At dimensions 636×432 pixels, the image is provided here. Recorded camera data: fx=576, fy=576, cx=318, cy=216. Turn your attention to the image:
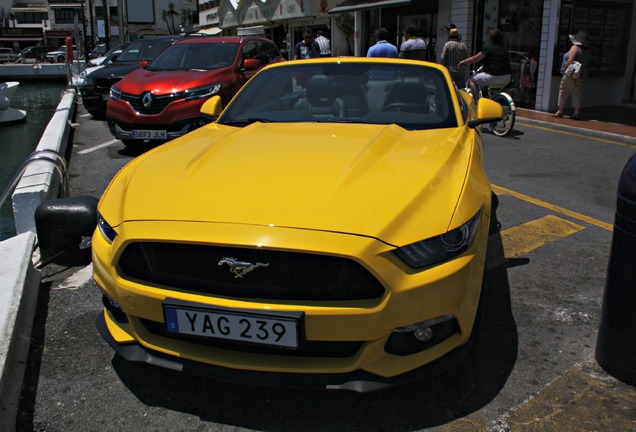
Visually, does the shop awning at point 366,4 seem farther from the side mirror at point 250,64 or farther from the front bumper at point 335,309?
the front bumper at point 335,309

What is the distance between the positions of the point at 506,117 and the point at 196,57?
507 cm

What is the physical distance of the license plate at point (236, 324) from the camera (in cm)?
220

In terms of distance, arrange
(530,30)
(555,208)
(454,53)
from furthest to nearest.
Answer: (530,30) → (454,53) → (555,208)

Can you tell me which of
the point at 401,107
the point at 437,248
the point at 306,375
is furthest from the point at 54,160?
the point at 437,248

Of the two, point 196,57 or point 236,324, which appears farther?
point 196,57

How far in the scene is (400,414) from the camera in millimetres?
2512

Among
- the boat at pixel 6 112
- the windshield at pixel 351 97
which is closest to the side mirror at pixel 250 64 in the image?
the windshield at pixel 351 97

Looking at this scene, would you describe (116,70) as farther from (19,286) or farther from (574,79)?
(19,286)

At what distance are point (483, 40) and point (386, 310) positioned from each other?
14.4 metres

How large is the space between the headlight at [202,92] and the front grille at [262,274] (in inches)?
223

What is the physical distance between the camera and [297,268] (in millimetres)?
2242

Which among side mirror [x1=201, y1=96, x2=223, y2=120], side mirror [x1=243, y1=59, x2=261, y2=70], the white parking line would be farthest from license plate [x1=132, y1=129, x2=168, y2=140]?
side mirror [x1=201, y1=96, x2=223, y2=120]

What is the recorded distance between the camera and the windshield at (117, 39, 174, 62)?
12.6 m

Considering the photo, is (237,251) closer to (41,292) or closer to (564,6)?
(41,292)
